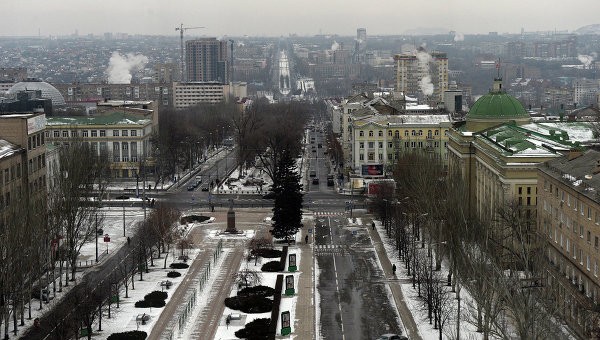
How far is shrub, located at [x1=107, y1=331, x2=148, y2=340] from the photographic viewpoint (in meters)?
41.1

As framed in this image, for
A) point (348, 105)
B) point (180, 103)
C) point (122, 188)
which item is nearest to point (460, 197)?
point (122, 188)

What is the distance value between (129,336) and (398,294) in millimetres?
15003

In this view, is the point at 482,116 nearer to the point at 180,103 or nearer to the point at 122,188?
the point at 122,188

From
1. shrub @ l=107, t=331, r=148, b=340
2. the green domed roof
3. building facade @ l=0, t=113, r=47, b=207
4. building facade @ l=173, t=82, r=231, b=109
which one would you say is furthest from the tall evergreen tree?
building facade @ l=173, t=82, r=231, b=109

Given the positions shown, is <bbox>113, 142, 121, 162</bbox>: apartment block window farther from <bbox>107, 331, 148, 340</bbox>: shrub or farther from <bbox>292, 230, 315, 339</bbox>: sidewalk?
<bbox>107, 331, 148, 340</bbox>: shrub

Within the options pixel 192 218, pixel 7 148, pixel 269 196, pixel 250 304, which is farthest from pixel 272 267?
pixel 269 196

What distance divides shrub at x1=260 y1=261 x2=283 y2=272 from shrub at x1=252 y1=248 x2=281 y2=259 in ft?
7.47

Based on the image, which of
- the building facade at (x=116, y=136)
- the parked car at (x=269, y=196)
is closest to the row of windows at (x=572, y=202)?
the parked car at (x=269, y=196)

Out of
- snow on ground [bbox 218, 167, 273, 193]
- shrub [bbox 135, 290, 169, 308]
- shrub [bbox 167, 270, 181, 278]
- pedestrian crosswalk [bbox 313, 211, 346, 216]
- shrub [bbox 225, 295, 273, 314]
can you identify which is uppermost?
shrub [bbox 135, 290, 169, 308]

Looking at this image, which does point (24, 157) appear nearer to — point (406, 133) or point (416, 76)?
point (406, 133)

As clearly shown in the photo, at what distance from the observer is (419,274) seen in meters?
49.2

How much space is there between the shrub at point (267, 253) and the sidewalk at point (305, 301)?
1.69 metres

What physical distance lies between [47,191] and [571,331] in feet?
110

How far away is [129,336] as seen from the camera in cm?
4134
